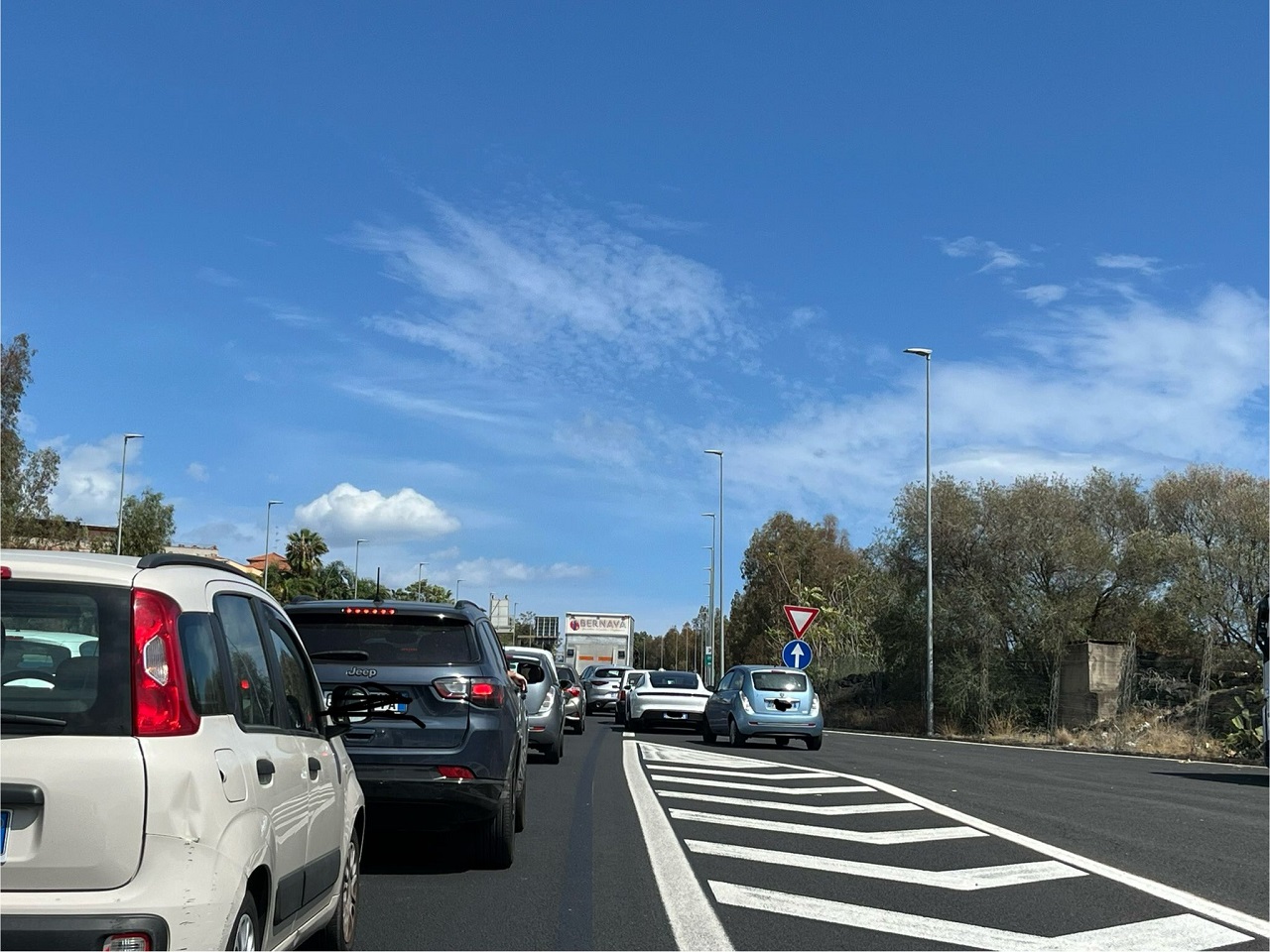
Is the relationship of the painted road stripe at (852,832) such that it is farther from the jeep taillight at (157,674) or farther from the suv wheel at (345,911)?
the jeep taillight at (157,674)

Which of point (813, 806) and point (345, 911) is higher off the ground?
point (345, 911)

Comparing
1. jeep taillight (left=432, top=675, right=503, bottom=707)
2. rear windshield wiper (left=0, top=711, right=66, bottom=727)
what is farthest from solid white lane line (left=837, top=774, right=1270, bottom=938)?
rear windshield wiper (left=0, top=711, right=66, bottom=727)

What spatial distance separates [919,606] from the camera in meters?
38.1

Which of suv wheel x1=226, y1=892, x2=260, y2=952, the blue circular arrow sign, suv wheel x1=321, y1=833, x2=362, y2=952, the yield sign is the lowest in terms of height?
suv wheel x1=321, y1=833, x2=362, y2=952

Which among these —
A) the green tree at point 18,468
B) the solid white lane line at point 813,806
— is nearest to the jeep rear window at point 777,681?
the solid white lane line at point 813,806

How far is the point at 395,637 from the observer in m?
8.94

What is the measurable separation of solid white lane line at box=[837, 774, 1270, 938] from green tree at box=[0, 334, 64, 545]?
51183 millimetres

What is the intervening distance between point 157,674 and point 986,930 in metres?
5.06

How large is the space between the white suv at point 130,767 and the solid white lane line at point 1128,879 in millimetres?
5663

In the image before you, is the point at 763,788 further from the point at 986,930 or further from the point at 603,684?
the point at 603,684

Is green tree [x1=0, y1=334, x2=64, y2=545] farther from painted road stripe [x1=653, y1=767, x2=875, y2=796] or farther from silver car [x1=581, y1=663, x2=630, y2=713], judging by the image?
painted road stripe [x1=653, y1=767, x2=875, y2=796]

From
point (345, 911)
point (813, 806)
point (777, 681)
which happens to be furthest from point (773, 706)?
point (345, 911)

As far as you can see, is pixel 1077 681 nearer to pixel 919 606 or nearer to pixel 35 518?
pixel 919 606

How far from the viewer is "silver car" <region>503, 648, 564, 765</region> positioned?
19.0 metres
